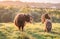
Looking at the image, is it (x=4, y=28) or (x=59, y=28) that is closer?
(x=4, y=28)

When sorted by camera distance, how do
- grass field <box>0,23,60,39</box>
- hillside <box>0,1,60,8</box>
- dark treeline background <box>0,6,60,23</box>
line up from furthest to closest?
hillside <box>0,1,60,8</box>
dark treeline background <box>0,6,60,23</box>
grass field <box>0,23,60,39</box>

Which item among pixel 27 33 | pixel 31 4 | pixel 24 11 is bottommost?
pixel 27 33

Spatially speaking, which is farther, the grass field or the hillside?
the hillside

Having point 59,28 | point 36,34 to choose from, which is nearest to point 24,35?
point 36,34

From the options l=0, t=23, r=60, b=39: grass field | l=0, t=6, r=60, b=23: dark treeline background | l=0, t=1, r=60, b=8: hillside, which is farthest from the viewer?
l=0, t=1, r=60, b=8: hillside

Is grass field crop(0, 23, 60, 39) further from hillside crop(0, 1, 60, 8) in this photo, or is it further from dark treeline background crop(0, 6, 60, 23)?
hillside crop(0, 1, 60, 8)

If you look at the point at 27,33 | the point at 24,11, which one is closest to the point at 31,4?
the point at 24,11

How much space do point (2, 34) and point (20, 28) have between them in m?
1.67

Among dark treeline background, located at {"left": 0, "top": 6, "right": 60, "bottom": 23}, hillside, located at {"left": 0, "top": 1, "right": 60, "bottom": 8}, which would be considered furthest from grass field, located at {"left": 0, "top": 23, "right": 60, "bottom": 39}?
hillside, located at {"left": 0, "top": 1, "right": 60, "bottom": 8}

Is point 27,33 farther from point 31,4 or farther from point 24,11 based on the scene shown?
point 31,4

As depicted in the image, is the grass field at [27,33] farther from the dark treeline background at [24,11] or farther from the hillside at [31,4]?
the hillside at [31,4]

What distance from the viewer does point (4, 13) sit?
89.4 feet

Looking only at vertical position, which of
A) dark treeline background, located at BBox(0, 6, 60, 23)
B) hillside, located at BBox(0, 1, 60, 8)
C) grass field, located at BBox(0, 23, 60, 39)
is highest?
hillside, located at BBox(0, 1, 60, 8)

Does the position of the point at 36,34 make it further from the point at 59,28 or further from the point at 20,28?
the point at 59,28
